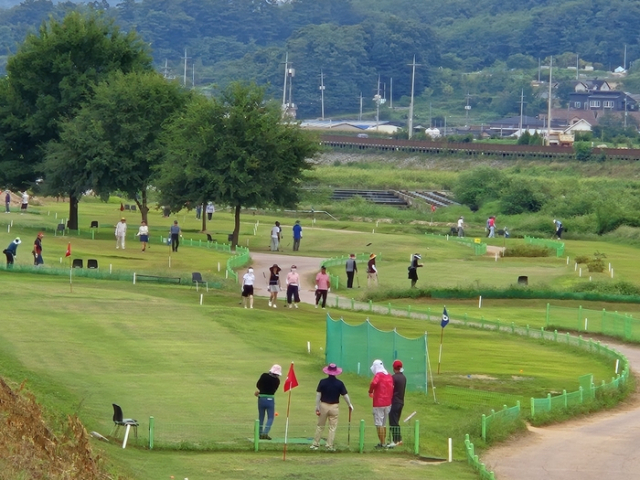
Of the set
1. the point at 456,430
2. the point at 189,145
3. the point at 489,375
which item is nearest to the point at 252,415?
the point at 456,430

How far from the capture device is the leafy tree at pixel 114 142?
2805 inches

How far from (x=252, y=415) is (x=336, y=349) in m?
6.62

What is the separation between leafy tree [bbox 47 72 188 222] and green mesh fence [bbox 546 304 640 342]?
26.8 metres

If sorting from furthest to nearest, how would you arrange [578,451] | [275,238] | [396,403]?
[275,238]
[578,451]
[396,403]

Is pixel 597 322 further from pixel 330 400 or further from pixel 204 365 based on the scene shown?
pixel 330 400

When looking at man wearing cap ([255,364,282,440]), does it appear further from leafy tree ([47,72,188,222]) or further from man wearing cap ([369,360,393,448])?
leafy tree ([47,72,188,222])

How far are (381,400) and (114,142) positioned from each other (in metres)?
48.2

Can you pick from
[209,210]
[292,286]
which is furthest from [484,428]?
[209,210]

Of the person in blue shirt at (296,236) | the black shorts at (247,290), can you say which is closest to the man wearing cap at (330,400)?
the black shorts at (247,290)

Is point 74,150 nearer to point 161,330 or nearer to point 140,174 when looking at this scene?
point 140,174

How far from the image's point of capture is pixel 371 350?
32.7 metres

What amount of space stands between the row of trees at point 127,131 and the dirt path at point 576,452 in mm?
38100

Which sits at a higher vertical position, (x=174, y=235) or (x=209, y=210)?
(x=209, y=210)

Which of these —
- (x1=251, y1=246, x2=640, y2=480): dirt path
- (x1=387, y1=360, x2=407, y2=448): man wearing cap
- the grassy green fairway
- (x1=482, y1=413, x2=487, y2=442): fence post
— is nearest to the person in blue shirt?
the grassy green fairway
